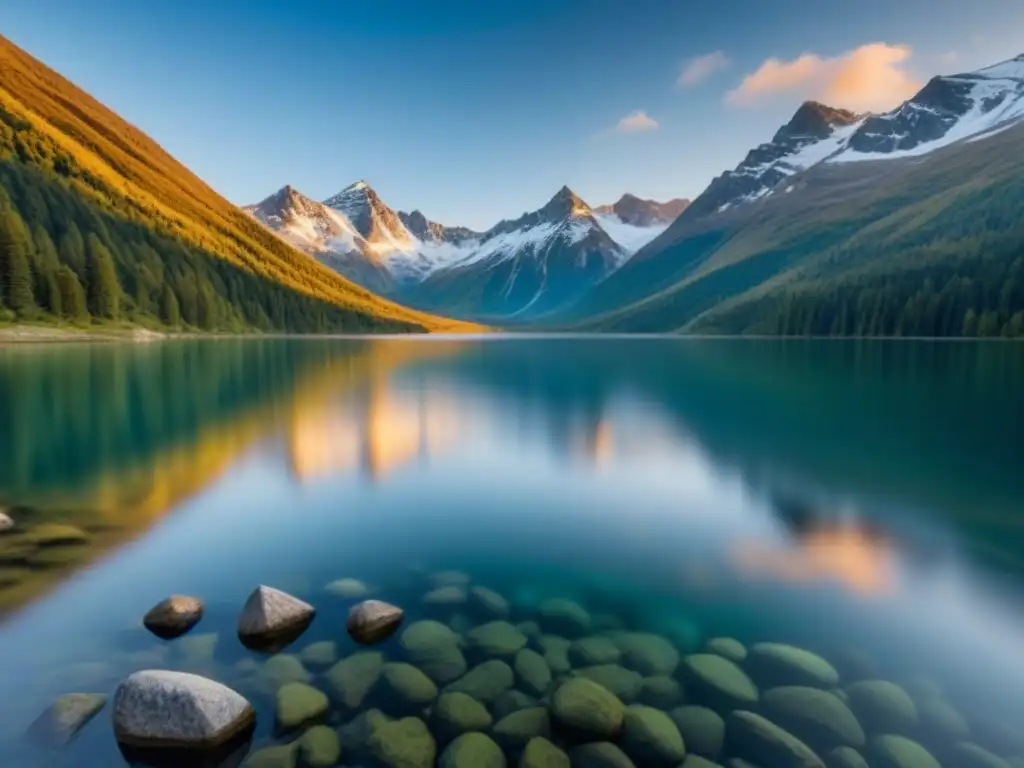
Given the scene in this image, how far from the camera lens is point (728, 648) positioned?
44.5 ft

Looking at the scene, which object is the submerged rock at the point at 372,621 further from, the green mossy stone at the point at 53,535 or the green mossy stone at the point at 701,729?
the green mossy stone at the point at 53,535

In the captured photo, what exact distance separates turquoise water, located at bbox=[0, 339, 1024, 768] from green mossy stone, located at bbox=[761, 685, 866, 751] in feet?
1.48

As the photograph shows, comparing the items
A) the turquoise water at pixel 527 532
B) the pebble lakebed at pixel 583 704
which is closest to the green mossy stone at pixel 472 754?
the pebble lakebed at pixel 583 704

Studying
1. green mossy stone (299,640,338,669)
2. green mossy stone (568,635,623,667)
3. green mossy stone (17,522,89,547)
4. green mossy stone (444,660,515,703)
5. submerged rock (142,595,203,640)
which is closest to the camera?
green mossy stone (444,660,515,703)

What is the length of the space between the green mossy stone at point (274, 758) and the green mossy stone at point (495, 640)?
4398mm

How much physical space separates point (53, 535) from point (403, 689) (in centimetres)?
1601

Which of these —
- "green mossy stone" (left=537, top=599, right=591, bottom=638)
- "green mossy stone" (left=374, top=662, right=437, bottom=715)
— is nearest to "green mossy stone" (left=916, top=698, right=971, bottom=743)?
"green mossy stone" (left=537, top=599, right=591, bottom=638)

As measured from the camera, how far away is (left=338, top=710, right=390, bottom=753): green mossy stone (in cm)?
1023

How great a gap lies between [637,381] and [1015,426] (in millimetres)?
43240

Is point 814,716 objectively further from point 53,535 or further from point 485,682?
point 53,535

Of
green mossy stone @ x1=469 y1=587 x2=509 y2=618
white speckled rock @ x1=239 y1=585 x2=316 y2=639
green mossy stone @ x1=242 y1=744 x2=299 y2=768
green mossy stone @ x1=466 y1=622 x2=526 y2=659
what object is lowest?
green mossy stone @ x1=469 y1=587 x2=509 y2=618

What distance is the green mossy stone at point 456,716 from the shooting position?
35.1ft

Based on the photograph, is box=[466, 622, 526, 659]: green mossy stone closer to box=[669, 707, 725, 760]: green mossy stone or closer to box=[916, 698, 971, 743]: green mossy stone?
box=[669, 707, 725, 760]: green mossy stone

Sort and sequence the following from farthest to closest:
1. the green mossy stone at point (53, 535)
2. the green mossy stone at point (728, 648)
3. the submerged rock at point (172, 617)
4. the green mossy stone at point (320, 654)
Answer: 1. the green mossy stone at point (53, 535)
2. the submerged rock at point (172, 617)
3. the green mossy stone at point (728, 648)
4. the green mossy stone at point (320, 654)
